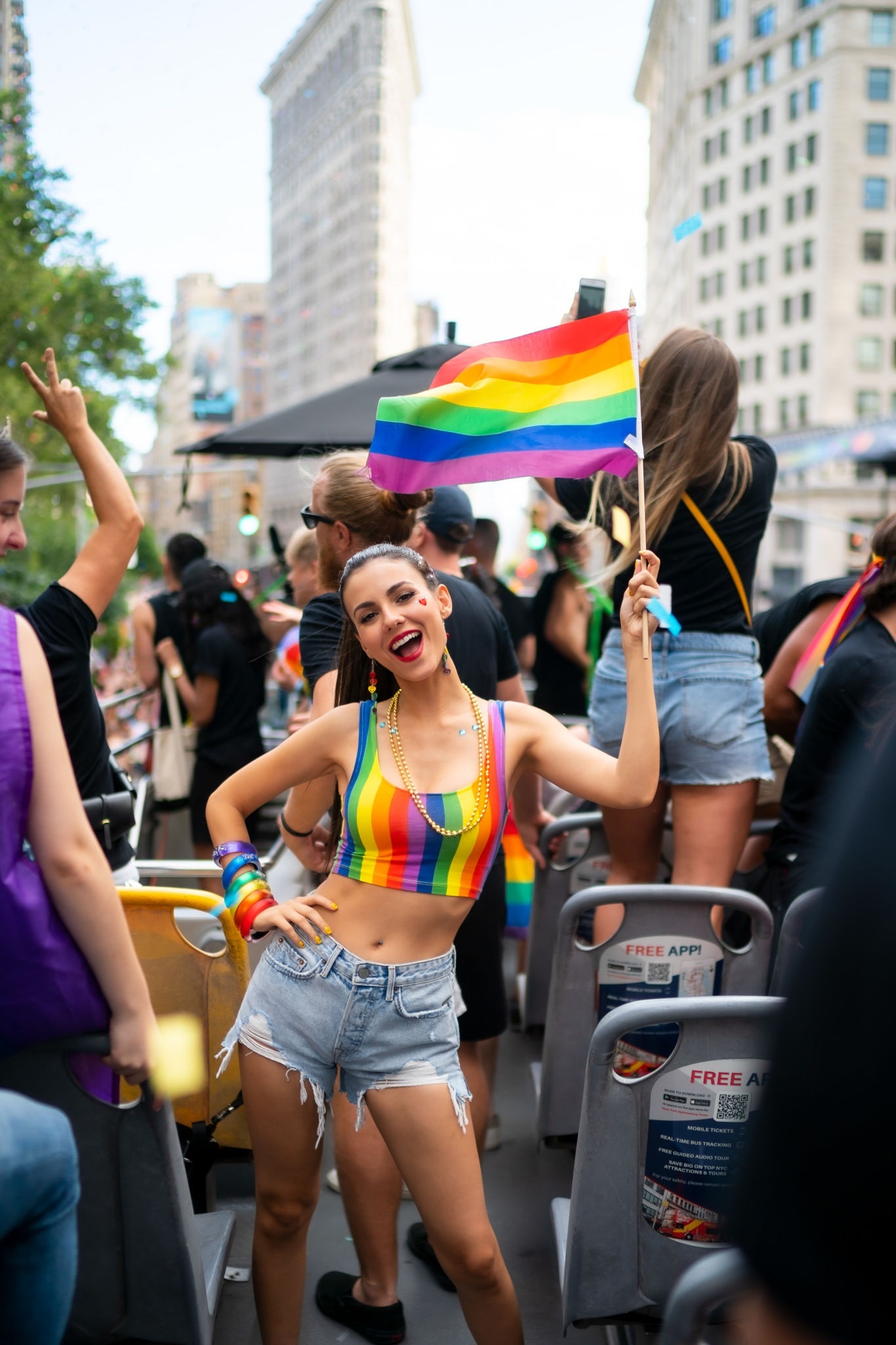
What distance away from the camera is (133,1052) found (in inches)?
76.1

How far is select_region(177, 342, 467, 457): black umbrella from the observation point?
21.0 feet

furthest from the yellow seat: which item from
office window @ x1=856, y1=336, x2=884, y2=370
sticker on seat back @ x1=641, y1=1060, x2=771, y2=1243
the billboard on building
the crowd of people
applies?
office window @ x1=856, y1=336, x2=884, y2=370

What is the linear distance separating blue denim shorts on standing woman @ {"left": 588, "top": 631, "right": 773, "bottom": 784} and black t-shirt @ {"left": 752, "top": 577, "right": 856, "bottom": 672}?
0.51 metres

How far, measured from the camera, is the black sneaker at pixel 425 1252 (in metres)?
3.09

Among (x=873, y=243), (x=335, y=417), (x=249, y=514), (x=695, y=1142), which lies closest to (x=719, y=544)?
(x=695, y=1142)

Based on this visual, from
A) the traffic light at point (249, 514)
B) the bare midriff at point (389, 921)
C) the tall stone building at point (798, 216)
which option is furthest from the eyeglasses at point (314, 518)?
the tall stone building at point (798, 216)

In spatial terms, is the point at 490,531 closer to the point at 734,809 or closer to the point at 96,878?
the point at 734,809

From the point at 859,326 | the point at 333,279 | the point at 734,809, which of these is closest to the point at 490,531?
the point at 734,809

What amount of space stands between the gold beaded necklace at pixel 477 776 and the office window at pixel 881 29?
78.7m

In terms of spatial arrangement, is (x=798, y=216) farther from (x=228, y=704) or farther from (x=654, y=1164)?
(x=654, y=1164)

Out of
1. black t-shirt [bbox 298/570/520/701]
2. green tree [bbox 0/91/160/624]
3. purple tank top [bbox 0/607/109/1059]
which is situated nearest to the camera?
purple tank top [bbox 0/607/109/1059]

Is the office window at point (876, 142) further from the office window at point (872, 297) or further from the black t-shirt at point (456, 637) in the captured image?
the black t-shirt at point (456, 637)

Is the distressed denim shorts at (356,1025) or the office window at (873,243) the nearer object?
the distressed denim shorts at (356,1025)

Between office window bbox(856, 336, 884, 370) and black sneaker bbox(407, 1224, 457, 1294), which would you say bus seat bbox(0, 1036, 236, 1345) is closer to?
black sneaker bbox(407, 1224, 457, 1294)
